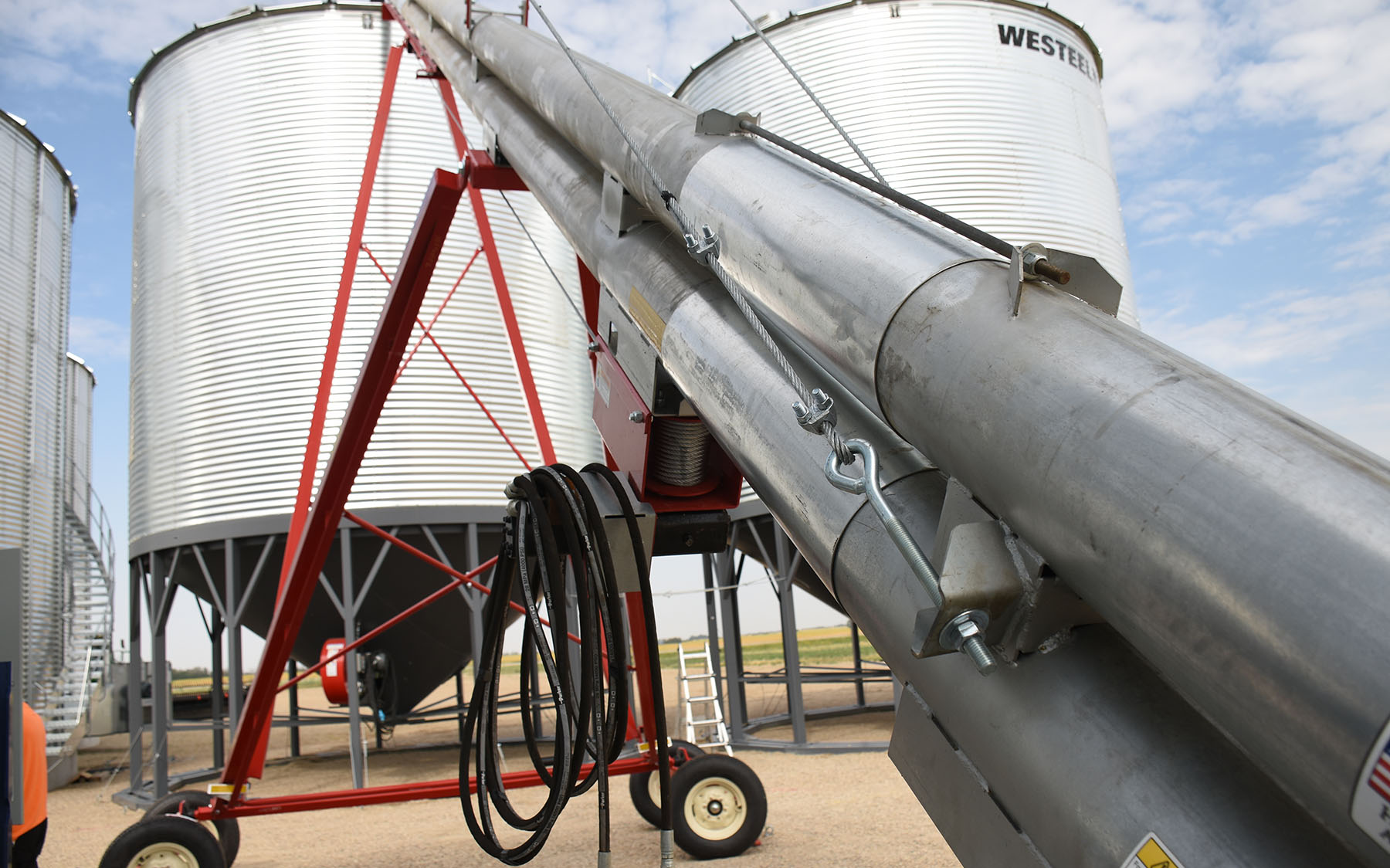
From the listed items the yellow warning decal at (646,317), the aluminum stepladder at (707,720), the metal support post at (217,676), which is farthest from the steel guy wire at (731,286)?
the metal support post at (217,676)

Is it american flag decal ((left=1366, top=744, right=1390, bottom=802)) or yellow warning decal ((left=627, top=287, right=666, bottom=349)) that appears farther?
yellow warning decal ((left=627, top=287, right=666, bottom=349))

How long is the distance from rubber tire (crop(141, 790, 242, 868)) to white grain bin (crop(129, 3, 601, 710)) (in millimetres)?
4642

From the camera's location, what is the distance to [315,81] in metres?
13.5

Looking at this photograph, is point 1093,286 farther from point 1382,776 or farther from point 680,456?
point 680,456

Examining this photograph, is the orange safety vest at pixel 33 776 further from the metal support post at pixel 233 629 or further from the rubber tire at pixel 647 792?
the metal support post at pixel 233 629

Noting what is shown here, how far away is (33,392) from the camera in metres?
15.8

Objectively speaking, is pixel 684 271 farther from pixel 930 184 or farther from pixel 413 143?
pixel 413 143

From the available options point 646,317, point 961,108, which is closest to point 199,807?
point 646,317

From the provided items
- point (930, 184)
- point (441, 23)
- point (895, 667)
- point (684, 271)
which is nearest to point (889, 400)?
point (895, 667)

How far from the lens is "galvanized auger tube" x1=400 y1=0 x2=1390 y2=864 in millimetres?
1227

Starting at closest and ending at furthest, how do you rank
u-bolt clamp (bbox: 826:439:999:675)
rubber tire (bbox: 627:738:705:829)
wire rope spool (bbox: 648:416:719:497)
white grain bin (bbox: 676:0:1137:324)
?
u-bolt clamp (bbox: 826:439:999:675) < wire rope spool (bbox: 648:416:719:497) < rubber tire (bbox: 627:738:705:829) < white grain bin (bbox: 676:0:1137:324)

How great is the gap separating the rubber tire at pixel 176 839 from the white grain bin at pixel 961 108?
10001 millimetres

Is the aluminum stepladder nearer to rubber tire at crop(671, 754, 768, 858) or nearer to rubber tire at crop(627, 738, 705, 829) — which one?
rubber tire at crop(627, 738, 705, 829)

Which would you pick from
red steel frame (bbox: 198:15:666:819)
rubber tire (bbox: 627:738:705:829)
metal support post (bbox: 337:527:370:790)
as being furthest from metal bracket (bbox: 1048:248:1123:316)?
metal support post (bbox: 337:527:370:790)
